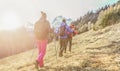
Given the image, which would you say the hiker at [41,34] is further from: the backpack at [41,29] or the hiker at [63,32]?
the hiker at [63,32]

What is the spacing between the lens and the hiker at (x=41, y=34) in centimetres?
1638

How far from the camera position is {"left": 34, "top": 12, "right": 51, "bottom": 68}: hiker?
16.4 meters

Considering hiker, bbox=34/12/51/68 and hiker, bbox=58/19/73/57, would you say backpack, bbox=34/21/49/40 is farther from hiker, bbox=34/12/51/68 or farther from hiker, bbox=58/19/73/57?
hiker, bbox=58/19/73/57

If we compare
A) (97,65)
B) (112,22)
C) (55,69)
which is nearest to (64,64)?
(55,69)

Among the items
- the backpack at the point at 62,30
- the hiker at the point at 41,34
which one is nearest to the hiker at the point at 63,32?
the backpack at the point at 62,30

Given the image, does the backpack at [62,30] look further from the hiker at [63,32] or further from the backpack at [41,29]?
the backpack at [41,29]

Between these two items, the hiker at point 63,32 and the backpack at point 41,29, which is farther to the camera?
the hiker at point 63,32

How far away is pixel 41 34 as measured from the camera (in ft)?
53.7

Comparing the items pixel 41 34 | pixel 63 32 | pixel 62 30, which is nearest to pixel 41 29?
pixel 41 34

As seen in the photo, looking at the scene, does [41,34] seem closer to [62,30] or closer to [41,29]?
[41,29]

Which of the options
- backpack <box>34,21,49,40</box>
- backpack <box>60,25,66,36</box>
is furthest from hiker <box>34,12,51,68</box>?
backpack <box>60,25,66,36</box>

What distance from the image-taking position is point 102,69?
14852 millimetres

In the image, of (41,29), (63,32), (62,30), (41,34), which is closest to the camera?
(41,34)

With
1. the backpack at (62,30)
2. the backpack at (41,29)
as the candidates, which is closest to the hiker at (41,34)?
the backpack at (41,29)
